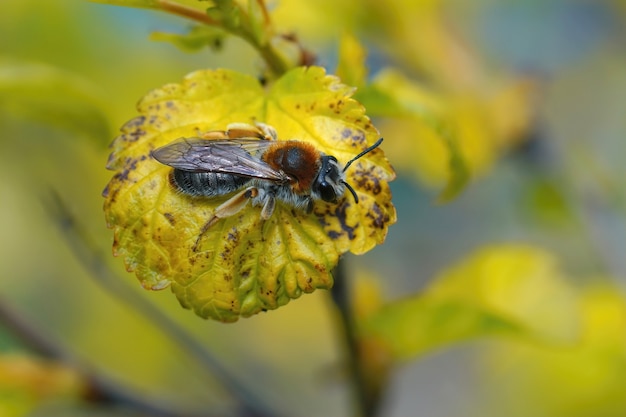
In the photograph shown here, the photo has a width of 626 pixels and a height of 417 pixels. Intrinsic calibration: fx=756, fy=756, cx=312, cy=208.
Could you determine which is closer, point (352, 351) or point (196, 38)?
point (196, 38)

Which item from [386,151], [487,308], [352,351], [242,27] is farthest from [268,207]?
[386,151]

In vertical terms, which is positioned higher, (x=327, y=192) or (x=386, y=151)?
(x=327, y=192)

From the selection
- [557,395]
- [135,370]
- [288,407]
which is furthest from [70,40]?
[288,407]

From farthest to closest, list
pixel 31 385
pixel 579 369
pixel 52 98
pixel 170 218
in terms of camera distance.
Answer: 1. pixel 579 369
2. pixel 31 385
3. pixel 52 98
4. pixel 170 218

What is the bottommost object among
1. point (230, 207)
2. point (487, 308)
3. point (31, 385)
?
point (31, 385)

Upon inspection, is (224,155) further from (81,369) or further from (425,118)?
(81,369)

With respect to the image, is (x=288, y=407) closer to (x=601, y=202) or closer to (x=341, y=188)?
(x=601, y=202)
